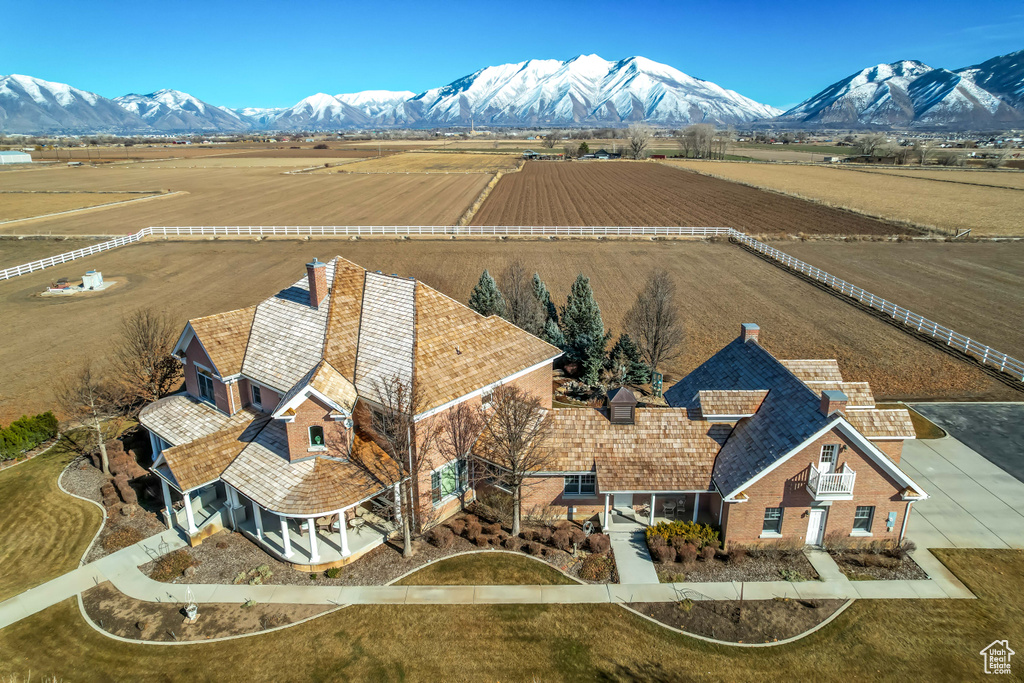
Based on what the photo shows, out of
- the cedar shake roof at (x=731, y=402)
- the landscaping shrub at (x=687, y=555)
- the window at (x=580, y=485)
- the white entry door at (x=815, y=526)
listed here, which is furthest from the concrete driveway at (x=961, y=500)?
the window at (x=580, y=485)

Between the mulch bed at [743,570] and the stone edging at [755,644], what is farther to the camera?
the mulch bed at [743,570]

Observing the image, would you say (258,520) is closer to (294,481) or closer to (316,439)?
(294,481)

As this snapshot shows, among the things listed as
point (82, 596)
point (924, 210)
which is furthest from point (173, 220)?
point (924, 210)

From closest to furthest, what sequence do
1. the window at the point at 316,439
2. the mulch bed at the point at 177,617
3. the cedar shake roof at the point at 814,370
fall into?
the mulch bed at the point at 177,617, the window at the point at 316,439, the cedar shake roof at the point at 814,370

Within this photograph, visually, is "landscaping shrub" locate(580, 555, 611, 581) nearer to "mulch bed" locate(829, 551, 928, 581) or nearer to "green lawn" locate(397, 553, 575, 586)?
"green lawn" locate(397, 553, 575, 586)

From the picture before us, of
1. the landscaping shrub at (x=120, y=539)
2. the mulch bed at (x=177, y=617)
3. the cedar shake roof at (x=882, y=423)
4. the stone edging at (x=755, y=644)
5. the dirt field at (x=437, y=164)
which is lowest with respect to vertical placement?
the mulch bed at (x=177, y=617)

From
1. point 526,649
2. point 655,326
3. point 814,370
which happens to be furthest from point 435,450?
point 655,326

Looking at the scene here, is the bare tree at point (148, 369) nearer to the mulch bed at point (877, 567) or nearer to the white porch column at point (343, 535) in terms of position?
the white porch column at point (343, 535)

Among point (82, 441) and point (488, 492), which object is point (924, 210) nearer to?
point (488, 492)
